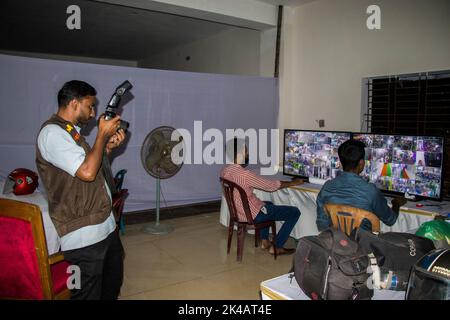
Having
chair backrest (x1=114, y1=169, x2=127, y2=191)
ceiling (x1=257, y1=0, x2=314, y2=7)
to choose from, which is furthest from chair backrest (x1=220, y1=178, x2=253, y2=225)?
ceiling (x1=257, y1=0, x2=314, y2=7)

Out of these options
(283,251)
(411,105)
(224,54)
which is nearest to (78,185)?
(283,251)

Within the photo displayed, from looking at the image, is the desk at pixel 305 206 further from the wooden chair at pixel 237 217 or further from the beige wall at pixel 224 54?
the beige wall at pixel 224 54

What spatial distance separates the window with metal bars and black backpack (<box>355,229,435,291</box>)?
229cm

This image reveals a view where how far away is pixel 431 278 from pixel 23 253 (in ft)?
5.53

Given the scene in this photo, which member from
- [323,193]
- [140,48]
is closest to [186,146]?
[323,193]

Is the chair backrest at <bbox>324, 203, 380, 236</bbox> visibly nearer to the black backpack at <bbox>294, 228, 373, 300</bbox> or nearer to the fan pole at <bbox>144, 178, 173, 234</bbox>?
the black backpack at <bbox>294, 228, 373, 300</bbox>

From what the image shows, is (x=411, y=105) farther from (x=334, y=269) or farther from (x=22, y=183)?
(x=22, y=183)

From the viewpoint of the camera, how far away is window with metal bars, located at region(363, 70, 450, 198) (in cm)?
353

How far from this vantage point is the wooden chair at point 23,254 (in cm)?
156

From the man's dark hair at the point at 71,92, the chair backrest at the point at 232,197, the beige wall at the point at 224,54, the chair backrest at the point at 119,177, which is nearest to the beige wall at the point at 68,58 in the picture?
the beige wall at the point at 224,54

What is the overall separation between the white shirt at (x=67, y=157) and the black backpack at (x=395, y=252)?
117 cm

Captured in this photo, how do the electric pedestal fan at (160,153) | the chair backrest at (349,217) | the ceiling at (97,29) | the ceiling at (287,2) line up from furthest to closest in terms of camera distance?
the ceiling at (97,29) → the ceiling at (287,2) → the electric pedestal fan at (160,153) → the chair backrest at (349,217)
